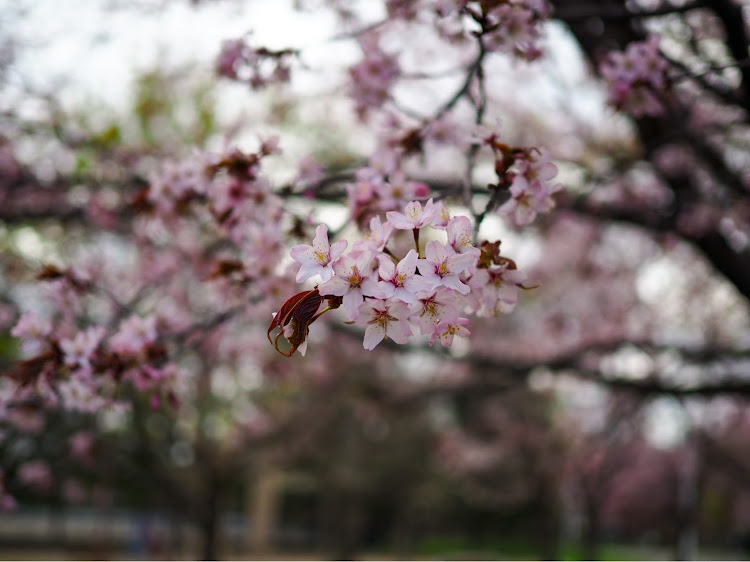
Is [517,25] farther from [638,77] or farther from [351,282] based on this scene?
[351,282]

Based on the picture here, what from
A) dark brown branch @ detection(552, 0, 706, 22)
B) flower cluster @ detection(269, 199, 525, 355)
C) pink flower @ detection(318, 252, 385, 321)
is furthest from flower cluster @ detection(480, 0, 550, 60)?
pink flower @ detection(318, 252, 385, 321)

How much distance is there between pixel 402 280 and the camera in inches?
48.7

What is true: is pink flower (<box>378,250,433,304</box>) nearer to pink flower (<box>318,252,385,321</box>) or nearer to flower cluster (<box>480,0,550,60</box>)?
pink flower (<box>318,252,385,321</box>)

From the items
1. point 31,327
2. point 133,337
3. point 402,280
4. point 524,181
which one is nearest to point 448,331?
point 402,280

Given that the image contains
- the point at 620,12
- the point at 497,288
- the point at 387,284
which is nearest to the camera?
the point at 387,284

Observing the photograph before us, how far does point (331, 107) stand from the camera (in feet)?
29.9

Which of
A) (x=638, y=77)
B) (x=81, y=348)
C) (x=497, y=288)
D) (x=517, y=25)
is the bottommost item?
(x=81, y=348)

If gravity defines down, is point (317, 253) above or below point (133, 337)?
above

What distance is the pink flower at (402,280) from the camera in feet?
3.99

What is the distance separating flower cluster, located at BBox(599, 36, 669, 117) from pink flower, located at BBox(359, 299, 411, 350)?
1606mm

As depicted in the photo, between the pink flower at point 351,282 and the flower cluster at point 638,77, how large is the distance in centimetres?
163

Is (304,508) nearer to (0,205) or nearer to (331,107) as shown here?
(331,107)

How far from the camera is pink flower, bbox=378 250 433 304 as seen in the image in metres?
1.21

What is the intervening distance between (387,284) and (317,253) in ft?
0.59
